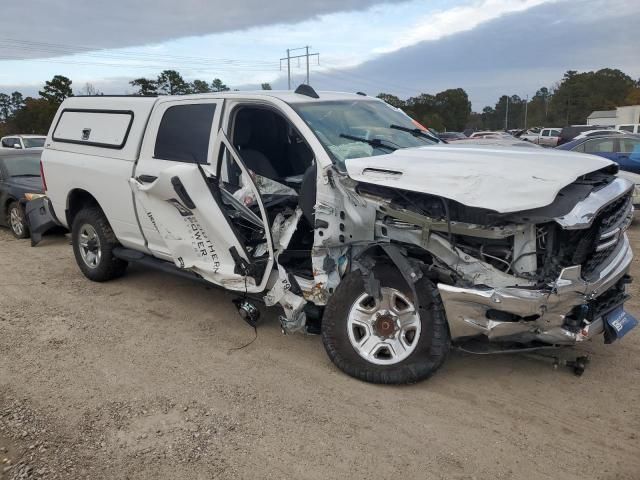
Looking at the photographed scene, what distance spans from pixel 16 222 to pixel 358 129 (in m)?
7.58

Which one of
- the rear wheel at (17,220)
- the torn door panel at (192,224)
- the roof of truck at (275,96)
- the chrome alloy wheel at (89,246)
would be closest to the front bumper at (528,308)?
the torn door panel at (192,224)

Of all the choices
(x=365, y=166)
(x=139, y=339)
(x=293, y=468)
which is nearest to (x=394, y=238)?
(x=365, y=166)

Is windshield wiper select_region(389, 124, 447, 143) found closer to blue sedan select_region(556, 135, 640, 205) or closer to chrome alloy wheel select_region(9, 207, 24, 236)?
blue sedan select_region(556, 135, 640, 205)

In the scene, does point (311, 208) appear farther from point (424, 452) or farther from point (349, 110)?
point (424, 452)

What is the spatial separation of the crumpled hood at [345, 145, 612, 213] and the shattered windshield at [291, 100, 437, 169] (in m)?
0.39

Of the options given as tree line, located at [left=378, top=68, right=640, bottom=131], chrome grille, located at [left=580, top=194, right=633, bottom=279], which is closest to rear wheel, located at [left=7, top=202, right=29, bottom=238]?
chrome grille, located at [left=580, top=194, right=633, bottom=279]

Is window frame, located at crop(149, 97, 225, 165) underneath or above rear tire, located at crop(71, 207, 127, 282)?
above

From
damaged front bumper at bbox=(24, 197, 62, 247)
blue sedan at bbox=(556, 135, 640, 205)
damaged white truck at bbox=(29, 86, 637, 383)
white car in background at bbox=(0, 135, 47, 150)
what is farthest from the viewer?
white car in background at bbox=(0, 135, 47, 150)

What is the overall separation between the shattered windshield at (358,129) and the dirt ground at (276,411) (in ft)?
A: 5.53

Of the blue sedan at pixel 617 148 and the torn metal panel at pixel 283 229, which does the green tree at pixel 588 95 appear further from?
the torn metal panel at pixel 283 229

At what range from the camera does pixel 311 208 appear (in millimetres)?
4102

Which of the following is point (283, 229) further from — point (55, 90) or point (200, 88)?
point (55, 90)

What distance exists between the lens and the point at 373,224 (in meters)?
3.89

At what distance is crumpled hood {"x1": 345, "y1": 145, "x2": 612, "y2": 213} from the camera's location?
3.22 metres
